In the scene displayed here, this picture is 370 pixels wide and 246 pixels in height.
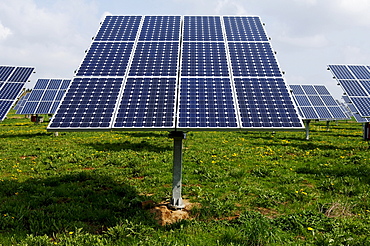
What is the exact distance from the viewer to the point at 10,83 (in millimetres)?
18156

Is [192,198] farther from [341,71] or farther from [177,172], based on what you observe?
[341,71]

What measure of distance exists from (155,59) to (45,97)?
27.3 m

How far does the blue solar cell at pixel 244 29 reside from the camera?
11.0 m

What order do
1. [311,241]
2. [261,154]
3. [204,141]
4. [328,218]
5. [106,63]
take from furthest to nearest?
[204,141] < [261,154] < [106,63] < [328,218] < [311,241]

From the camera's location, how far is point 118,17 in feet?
40.7

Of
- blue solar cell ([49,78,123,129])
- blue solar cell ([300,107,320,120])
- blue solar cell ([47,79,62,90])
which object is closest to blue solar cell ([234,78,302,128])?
blue solar cell ([49,78,123,129])

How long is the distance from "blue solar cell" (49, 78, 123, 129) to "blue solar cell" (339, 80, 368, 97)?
1766 centimetres

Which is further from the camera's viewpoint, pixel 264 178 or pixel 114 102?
pixel 264 178

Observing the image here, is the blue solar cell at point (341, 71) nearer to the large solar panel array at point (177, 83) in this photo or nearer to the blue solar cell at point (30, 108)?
the large solar panel array at point (177, 83)

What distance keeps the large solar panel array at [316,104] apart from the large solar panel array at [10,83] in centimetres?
2091

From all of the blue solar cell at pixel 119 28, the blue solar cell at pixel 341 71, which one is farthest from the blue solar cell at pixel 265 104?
the blue solar cell at pixel 341 71

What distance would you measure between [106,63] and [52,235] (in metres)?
5.27

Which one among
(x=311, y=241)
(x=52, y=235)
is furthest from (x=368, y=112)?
(x=52, y=235)

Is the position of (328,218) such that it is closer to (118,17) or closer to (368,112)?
(118,17)
